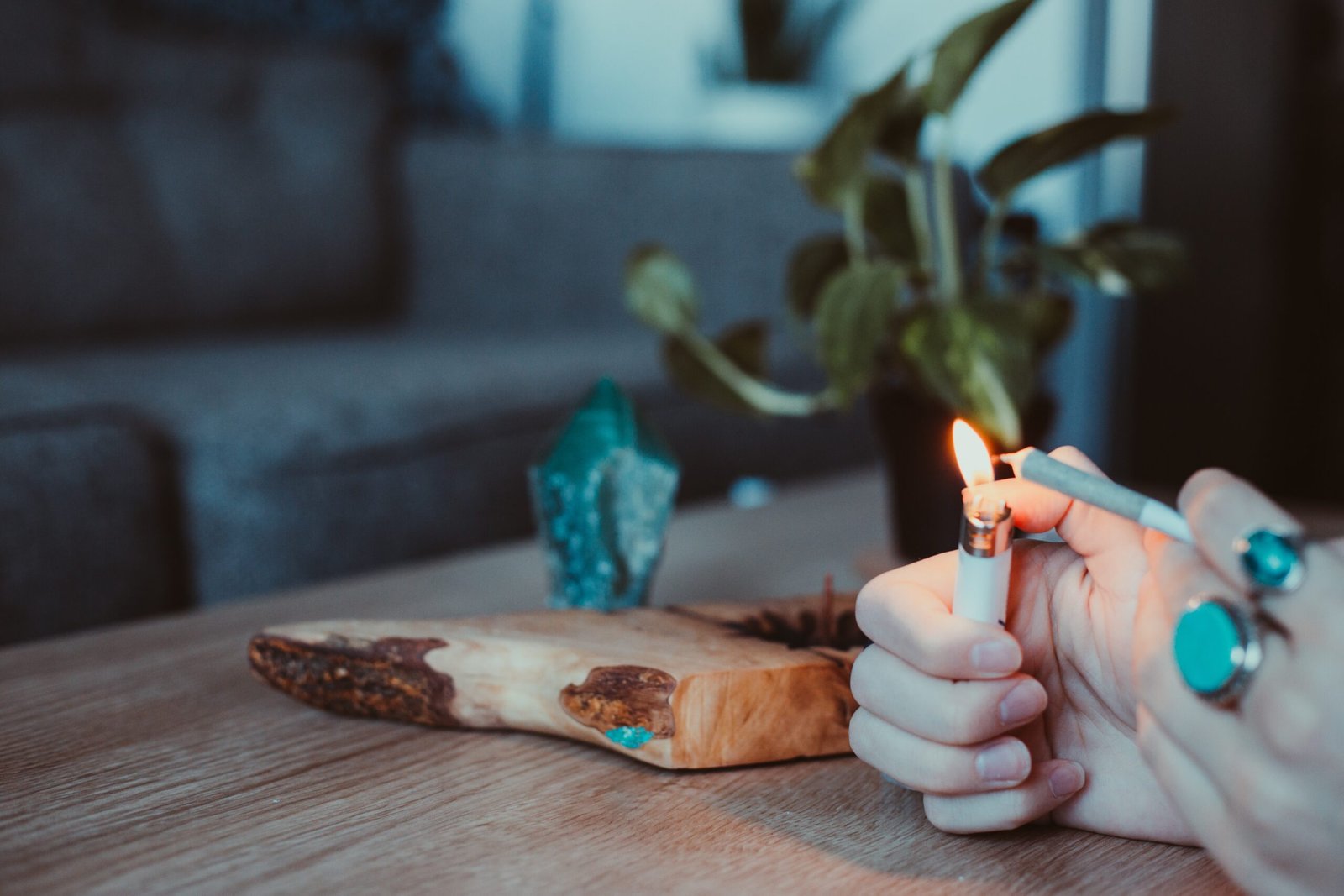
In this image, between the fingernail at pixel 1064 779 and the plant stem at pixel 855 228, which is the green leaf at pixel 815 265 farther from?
the fingernail at pixel 1064 779

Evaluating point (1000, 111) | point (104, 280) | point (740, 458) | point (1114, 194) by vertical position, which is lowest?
point (740, 458)

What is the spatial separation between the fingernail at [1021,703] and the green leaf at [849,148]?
448mm

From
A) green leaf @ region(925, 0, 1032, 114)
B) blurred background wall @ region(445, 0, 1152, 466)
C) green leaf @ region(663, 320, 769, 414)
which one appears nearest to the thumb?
green leaf @ region(925, 0, 1032, 114)

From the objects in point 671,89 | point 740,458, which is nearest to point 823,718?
point 740,458

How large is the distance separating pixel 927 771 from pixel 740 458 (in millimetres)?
1063

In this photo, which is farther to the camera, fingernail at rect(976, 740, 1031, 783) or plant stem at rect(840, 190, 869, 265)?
plant stem at rect(840, 190, 869, 265)

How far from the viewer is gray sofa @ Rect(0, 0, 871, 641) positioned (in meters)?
1.00

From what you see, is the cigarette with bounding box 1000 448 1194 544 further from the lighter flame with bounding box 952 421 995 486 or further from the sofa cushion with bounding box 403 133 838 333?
the sofa cushion with bounding box 403 133 838 333

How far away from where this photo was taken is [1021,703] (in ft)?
1.22

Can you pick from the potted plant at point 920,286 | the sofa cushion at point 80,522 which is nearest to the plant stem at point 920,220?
the potted plant at point 920,286

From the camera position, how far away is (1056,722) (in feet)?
1.37

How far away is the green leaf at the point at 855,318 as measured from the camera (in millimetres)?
710

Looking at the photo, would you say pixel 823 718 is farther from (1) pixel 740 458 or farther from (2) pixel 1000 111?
(2) pixel 1000 111

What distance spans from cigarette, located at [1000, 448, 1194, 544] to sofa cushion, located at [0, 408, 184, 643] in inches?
34.0
